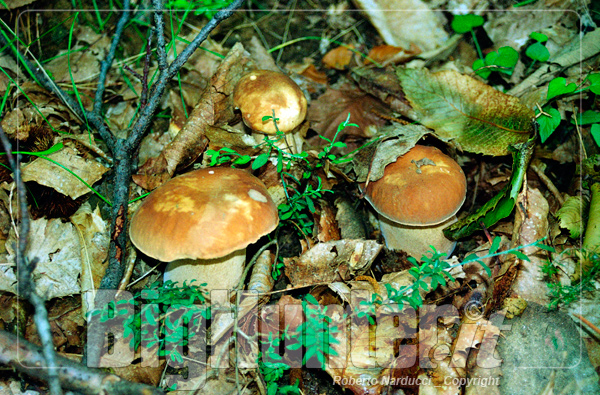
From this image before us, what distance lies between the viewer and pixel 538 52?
304cm

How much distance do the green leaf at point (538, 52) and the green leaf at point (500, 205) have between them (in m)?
0.84

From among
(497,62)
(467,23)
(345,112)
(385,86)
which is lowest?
(345,112)

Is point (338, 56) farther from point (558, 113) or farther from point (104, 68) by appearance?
point (104, 68)

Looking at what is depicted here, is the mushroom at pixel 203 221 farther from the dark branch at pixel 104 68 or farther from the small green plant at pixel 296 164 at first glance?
the dark branch at pixel 104 68

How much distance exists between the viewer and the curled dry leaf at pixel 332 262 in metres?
2.43

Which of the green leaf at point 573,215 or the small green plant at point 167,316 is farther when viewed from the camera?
the green leaf at point 573,215

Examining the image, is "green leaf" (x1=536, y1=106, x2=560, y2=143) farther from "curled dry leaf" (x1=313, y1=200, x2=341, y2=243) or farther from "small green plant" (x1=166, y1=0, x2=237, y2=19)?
"small green plant" (x1=166, y1=0, x2=237, y2=19)

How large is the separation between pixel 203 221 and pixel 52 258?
3.76 feet

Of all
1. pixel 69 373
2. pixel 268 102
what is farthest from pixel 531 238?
pixel 69 373

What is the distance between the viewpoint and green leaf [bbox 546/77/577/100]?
8.57ft

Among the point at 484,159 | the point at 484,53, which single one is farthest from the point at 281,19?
the point at 484,159

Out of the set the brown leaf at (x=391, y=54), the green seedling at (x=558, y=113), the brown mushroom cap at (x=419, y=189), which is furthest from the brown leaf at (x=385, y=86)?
the green seedling at (x=558, y=113)

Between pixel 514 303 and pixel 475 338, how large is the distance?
0.32m

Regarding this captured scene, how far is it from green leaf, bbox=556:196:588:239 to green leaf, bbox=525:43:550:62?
1148 millimetres
